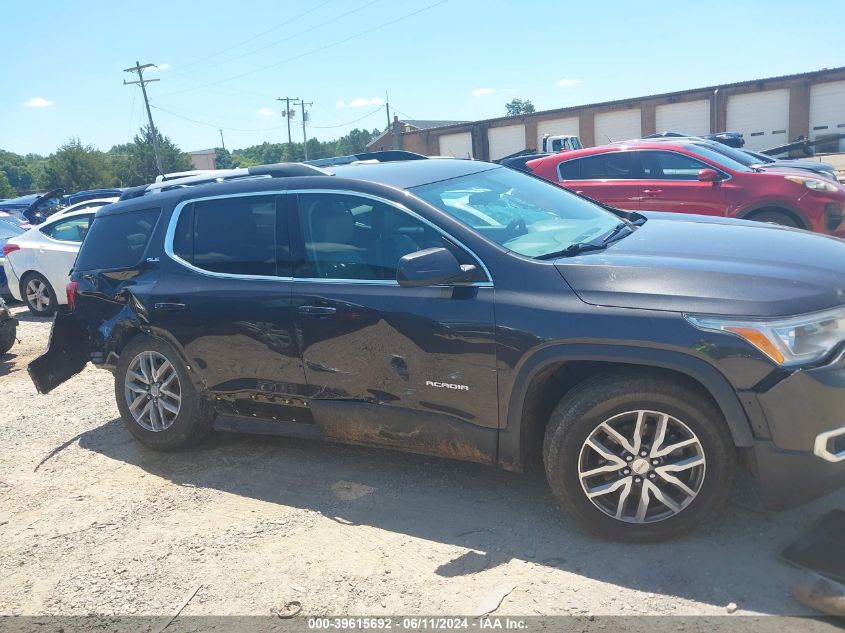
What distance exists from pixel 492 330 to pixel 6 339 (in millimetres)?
6806

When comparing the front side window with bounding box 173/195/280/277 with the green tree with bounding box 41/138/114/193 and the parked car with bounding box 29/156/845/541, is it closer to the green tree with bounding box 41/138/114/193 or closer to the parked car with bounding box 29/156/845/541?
the parked car with bounding box 29/156/845/541

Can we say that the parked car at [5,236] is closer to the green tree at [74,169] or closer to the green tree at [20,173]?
the green tree at [74,169]

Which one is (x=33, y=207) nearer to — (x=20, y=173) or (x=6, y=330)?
(x=6, y=330)

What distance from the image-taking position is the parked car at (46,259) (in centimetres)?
1020

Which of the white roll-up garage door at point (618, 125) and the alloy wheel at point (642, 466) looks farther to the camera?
the white roll-up garage door at point (618, 125)

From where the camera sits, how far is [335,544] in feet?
11.9

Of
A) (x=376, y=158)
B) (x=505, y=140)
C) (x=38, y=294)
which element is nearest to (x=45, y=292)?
(x=38, y=294)

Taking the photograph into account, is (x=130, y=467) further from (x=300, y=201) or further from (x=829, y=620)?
(x=829, y=620)

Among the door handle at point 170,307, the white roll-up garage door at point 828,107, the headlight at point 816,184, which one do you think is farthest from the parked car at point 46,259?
the white roll-up garage door at point 828,107

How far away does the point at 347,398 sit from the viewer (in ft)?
13.1

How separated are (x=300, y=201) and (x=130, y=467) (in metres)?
2.22

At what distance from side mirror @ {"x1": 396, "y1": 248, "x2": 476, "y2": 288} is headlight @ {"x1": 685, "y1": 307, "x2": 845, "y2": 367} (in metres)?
1.15

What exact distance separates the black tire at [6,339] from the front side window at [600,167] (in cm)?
747

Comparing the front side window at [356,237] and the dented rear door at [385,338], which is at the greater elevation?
the front side window at [356,237]
